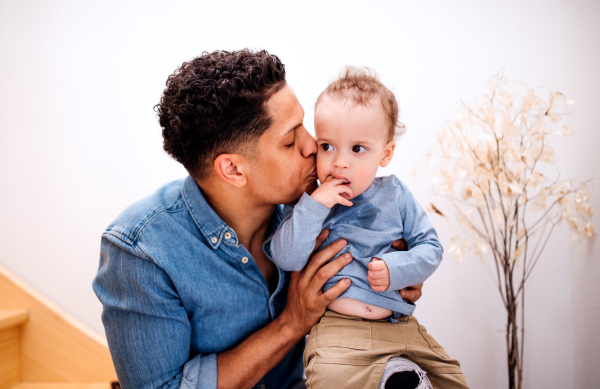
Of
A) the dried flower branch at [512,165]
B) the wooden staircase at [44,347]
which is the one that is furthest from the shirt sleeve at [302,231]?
the wooden staircase at [44,347]

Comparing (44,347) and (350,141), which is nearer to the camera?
(350,141)

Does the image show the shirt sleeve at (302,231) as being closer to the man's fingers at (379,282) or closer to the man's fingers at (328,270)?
the man's fingers at (328,270)

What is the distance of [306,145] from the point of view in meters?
1.15

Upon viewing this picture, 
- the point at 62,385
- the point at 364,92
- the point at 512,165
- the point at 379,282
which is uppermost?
the point at 364,92

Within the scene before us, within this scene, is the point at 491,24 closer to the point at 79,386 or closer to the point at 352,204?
the point at 352,204

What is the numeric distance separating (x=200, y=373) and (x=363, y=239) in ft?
2.01

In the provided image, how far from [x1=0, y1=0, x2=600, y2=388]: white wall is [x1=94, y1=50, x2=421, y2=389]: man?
79 centimetres

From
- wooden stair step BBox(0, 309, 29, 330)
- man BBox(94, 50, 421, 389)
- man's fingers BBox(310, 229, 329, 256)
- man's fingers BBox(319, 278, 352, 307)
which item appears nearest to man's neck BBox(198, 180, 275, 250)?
man BBox(94, 50, 421, 389)

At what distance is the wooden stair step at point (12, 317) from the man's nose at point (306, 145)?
1.44 m

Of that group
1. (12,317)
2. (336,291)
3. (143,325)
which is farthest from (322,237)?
(12,317)

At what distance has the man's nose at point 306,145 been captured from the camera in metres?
1.15

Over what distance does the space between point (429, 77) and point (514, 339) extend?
4.06ft

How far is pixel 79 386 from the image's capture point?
1.68 metres

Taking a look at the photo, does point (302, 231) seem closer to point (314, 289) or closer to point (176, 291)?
point (314, 289)
